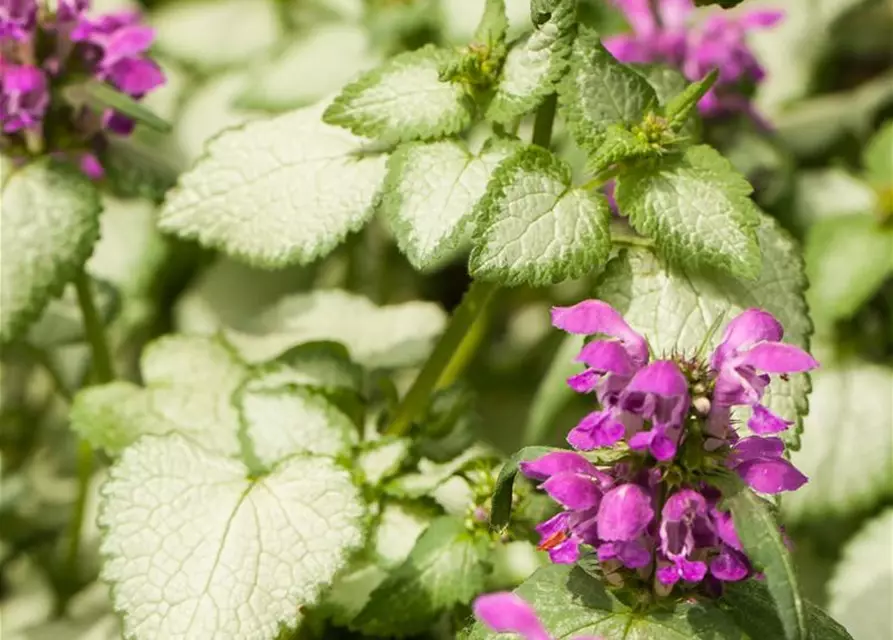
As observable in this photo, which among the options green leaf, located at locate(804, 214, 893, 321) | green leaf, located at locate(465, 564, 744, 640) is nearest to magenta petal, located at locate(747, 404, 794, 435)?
green leaf, located at locate(465, 564, 744, 640)

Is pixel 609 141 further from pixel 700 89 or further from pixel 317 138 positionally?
pixel 317 138

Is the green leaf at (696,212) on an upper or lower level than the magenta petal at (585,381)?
upper

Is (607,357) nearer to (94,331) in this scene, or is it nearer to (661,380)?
(661,380)

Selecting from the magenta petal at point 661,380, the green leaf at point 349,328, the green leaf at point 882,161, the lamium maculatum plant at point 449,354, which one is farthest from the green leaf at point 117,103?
the green leaf at point 882,161

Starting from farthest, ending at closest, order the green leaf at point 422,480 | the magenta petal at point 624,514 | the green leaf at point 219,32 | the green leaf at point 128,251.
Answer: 1. the green leaf at point 219,32
2. the green leaf at point 128,251
3. the green leaf at point 422,480
4. the magenta petal at point 624,514

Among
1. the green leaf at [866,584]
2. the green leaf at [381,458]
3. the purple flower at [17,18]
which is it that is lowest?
the green leaf at [866,584]

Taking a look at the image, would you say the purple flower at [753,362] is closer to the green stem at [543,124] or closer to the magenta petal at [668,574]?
the magenta petal at [668,574]

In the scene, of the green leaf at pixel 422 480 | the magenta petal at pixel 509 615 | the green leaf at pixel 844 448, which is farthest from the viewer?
the green leaf at pixel 844 448

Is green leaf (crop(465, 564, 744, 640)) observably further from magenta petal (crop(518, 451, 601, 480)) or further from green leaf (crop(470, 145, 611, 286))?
green leaf (crop(470, 145, 611, 286))

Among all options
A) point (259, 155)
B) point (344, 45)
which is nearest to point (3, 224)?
point (259, 155)
